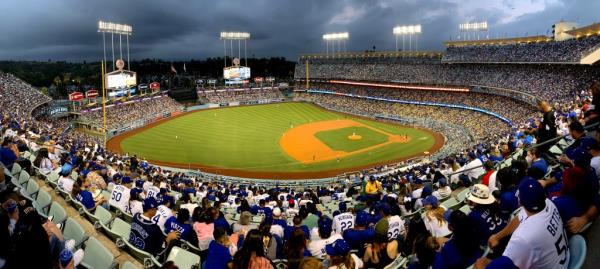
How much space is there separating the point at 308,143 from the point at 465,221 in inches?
1577

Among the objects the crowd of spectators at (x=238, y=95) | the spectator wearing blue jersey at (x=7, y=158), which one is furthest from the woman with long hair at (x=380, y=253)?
the crowd of spectators at (x=238, y=95)

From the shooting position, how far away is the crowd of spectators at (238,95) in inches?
3190

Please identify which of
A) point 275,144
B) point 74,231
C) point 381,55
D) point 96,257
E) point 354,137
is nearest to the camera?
point 96,257

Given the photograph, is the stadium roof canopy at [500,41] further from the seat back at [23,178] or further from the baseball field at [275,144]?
the seat back at [23,178]

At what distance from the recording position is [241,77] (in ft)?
284

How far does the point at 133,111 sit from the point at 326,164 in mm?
40513

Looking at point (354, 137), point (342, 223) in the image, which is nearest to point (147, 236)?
point (342, 223)

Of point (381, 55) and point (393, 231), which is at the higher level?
point (381, 55)

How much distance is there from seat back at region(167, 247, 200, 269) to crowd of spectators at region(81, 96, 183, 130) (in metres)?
52.2

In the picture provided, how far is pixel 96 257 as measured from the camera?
223 inches

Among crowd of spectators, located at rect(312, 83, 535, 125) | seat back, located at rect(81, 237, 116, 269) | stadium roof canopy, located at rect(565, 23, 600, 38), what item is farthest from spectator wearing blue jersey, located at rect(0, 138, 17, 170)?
stadium roof canopy, located at rect(565, 23, 600, 38)

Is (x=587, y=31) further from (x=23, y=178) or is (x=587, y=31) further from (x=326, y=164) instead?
(x=23, y=178)

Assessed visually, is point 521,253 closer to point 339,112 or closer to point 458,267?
point 458,267

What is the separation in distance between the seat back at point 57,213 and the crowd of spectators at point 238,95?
73517 millimetres
